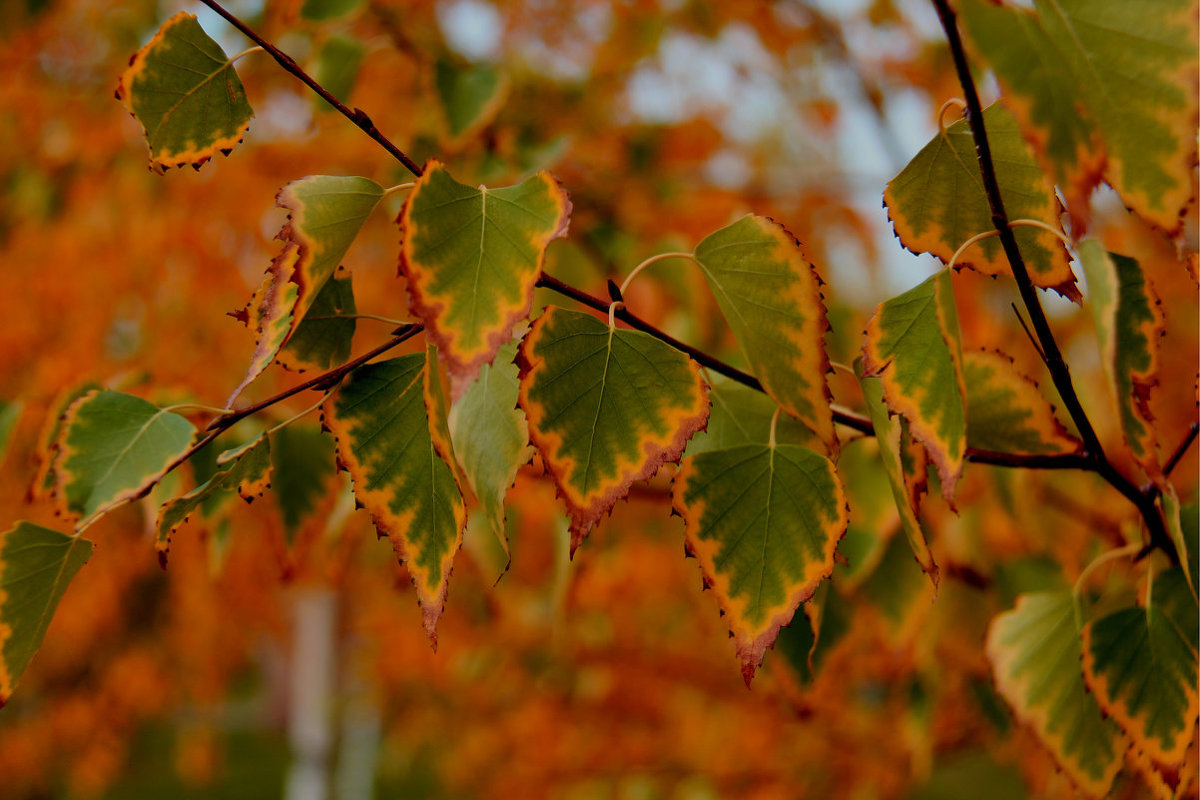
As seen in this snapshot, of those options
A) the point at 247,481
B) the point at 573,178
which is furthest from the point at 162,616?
the point at 247,481

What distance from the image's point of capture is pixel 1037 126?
292 mm

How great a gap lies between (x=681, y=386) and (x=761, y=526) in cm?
9

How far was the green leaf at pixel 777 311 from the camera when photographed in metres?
0.41

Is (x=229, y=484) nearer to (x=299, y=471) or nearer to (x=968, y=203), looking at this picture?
(x=299, y=471)

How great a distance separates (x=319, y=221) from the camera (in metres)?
0.39

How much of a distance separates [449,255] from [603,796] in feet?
6.55

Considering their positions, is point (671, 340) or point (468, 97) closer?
point (671, 340)

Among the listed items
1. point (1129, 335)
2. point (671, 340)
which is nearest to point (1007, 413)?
point (1129, 335)

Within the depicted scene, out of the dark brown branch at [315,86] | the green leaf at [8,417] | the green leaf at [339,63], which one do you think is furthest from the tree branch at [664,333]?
the green leaf at [339,63]

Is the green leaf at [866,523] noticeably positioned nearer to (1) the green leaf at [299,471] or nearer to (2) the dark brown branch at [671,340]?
(2) the dark brown branch at [671,340]

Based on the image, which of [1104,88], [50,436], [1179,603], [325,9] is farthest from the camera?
[325,9]

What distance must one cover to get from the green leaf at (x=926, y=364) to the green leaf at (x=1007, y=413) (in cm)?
16

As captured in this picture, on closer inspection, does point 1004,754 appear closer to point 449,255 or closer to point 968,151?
point 968,151

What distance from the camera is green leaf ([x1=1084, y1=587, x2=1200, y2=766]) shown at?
49cm
